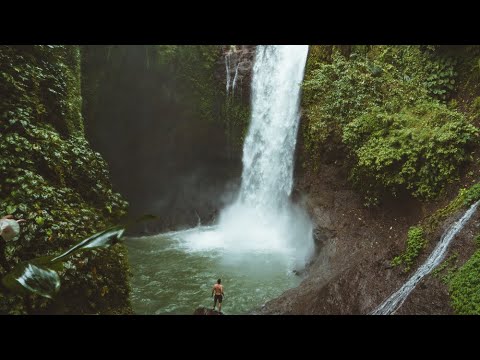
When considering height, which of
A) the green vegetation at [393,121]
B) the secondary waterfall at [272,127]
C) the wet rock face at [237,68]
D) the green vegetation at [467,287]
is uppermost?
the wet rock face at [237,68]

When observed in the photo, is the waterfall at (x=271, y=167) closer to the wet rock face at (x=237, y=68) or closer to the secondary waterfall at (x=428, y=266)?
the wet rock face at (x=237, y=68)

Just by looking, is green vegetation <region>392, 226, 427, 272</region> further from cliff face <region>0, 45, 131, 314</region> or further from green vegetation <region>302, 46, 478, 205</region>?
cliff face <region>0, 45, 131, 314</region>

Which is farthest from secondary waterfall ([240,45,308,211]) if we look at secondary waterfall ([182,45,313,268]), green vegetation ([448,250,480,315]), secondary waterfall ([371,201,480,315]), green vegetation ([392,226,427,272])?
green vegetation ([448,250,480,315])

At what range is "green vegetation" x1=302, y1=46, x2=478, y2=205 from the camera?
21.1ft

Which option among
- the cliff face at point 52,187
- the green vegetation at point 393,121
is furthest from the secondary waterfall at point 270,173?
the cliff face at point 52,187

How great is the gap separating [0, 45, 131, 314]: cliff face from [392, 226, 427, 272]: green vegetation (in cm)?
483

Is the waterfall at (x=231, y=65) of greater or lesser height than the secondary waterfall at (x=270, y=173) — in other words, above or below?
above

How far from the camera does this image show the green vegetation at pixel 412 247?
5898 mm

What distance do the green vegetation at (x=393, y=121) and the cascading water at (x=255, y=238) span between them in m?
2.40

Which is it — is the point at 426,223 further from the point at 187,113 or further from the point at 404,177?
the point at 187,113

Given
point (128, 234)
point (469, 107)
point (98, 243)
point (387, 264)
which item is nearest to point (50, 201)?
point (98, 243)

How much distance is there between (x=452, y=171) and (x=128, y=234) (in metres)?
12.3
